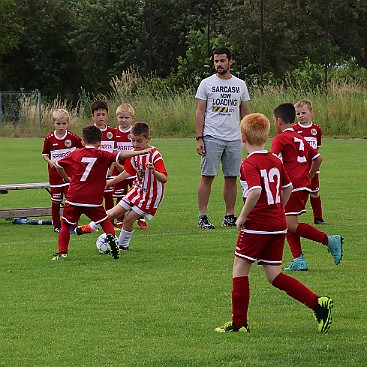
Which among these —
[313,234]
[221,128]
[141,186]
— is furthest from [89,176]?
[221,128]

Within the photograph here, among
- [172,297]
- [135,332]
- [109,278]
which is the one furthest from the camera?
[109,278]

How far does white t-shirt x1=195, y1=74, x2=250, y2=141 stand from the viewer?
13.7m

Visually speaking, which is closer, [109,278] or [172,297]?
[172,297]

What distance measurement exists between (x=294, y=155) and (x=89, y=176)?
2.34 meters

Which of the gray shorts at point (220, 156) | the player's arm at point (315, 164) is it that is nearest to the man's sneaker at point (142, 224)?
the gray shorts at point (220, 156)

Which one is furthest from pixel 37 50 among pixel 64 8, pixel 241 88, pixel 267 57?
pixel 241 88

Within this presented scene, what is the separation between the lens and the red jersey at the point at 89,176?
1101 cm

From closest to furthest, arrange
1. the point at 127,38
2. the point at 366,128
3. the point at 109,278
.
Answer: the point at 109,278, the point at 366,128, the point at 127,38

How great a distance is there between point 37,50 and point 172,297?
63248 mm

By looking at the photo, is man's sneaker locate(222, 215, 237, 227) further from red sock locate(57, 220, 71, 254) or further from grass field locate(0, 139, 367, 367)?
red sock locate(57, 220, 71, 254)

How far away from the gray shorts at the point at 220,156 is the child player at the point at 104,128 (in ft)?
4.06

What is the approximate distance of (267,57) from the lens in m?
55.1

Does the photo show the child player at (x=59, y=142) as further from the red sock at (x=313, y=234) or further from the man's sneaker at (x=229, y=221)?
the red sock at (x=313, y=234)

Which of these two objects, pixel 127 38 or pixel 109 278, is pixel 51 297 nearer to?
pixel 109 278
